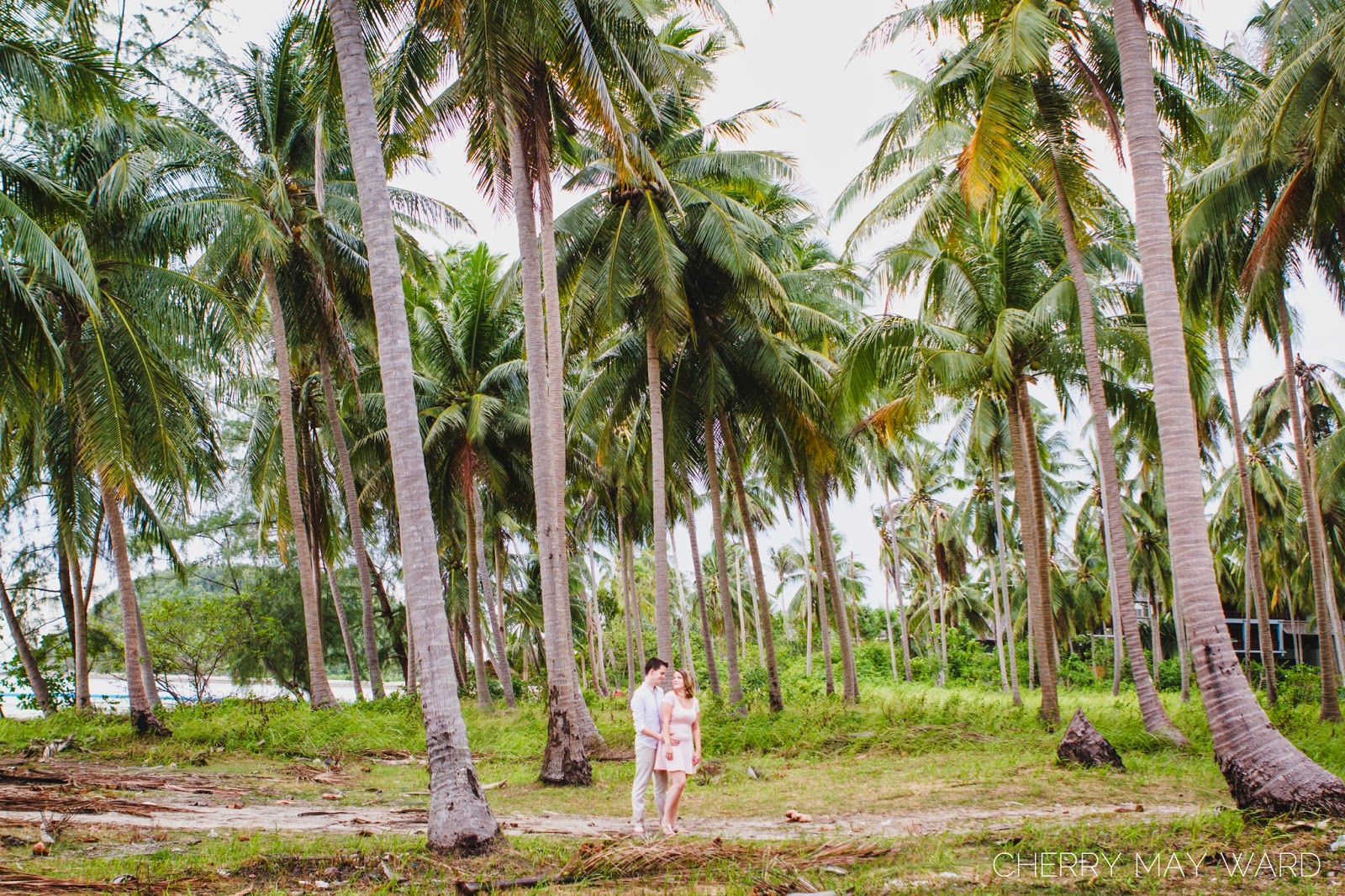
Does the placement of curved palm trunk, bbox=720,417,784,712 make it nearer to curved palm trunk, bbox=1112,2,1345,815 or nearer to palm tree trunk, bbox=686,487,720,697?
palm tree trunk, bbox=686,487,720,697

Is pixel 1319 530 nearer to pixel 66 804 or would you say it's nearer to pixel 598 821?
pixel 598 821

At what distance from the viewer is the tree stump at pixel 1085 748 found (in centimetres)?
1197

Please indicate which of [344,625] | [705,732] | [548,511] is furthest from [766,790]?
[344,625]

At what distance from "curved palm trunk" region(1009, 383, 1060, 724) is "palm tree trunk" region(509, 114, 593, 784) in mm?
8833

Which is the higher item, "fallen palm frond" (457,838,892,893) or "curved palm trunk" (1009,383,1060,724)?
"curved palm trunk" (1009,383,1060,724)

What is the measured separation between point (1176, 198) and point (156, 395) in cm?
1641

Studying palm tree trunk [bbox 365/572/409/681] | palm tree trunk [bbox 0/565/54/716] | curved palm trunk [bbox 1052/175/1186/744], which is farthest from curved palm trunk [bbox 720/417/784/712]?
palm tree trunk [bbox 0/565/54/716]

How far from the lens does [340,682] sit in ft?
226

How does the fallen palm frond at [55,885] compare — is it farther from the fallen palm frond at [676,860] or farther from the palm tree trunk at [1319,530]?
the palm tree trunk at [1319,530]

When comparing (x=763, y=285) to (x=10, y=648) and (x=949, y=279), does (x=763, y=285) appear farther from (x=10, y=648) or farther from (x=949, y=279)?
(x=10, y=648)

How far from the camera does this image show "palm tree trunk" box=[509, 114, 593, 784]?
1244cm

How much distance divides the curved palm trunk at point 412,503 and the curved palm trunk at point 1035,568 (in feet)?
40.8

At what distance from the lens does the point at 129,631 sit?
1631 cm

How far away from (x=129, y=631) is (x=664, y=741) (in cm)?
1254
